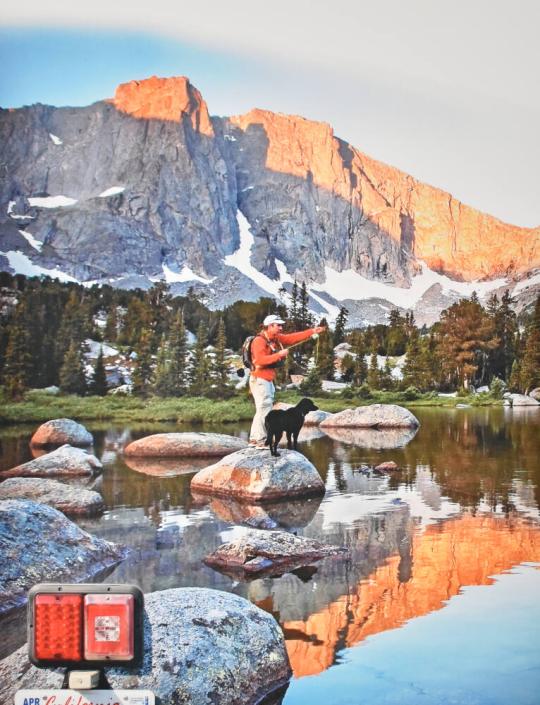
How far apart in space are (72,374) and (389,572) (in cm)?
2601

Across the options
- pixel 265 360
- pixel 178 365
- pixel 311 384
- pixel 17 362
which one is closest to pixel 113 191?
pixel 178 365

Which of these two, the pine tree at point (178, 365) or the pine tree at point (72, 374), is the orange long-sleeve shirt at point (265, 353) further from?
the pine tree at point (178, 365)

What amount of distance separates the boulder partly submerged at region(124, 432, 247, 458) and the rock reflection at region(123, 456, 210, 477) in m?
0.39

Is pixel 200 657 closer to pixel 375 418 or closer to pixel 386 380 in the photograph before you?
pixel 375 418

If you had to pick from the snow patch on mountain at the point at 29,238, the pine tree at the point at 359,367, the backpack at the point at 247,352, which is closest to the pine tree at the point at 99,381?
the pine tree at the point at 359,367

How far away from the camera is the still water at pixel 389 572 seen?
4527 millimetres

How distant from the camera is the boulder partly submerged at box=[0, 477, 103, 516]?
402 inches

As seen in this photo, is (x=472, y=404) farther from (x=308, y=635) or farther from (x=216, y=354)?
(x=308, y=635)

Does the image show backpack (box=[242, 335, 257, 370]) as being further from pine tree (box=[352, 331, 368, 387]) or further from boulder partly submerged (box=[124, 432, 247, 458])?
pine tree (box=[352, 331, 368, 387])

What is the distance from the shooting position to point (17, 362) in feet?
91.6

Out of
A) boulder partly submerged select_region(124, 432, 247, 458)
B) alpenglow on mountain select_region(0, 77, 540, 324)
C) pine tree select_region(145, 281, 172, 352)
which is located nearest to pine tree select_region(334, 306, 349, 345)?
alpenglow on mountain select_region(0, 77, 540, 324)

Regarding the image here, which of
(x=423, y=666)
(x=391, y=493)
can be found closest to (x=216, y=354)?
(x=391, y=493)

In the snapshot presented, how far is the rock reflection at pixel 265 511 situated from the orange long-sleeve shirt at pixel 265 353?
2.07 metres

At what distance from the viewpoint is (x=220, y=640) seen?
4.37 metres
